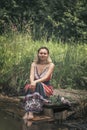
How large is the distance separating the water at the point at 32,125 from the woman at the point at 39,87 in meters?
0.18

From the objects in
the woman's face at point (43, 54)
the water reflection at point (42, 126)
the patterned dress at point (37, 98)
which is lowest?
the water reflection at point (42, 126)

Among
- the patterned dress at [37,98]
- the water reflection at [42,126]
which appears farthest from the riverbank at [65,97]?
the water reflection at [42,126]

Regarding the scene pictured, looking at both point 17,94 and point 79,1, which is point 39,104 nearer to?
point 17,94

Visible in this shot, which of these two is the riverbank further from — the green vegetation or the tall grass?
the green vegetation

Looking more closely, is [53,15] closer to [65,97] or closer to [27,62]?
[27,62]

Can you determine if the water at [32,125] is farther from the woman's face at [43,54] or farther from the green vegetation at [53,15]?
the green vegetation at [53,15]

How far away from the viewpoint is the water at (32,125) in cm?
603

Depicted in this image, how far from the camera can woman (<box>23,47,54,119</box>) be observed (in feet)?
21.2

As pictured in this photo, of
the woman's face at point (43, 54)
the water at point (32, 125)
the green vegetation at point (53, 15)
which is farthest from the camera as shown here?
the green vegetation at point (53, 15)

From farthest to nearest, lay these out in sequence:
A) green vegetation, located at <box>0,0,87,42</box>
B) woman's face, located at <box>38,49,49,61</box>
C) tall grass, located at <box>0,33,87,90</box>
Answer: green vegetation, located at <box>0,0,87,42</box> → tall grass, located at <box>0,33,87,90</box> → woman's face, located at <box>38,49,49,61</box>

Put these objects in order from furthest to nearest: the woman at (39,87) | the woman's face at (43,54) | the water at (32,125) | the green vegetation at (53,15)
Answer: the green vegetation at (53,15) < the woman's face at (43,54) < the woman at (39,87) < the water at (32,125)

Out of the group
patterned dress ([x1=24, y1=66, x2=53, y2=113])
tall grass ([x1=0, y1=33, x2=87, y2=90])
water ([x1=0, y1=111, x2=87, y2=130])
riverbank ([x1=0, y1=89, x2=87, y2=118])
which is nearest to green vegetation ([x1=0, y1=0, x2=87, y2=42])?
tall grass ([x1=0, y1=33, x2=87, y2=90])

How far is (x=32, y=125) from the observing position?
6.17 metres

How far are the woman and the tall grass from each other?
168cm
